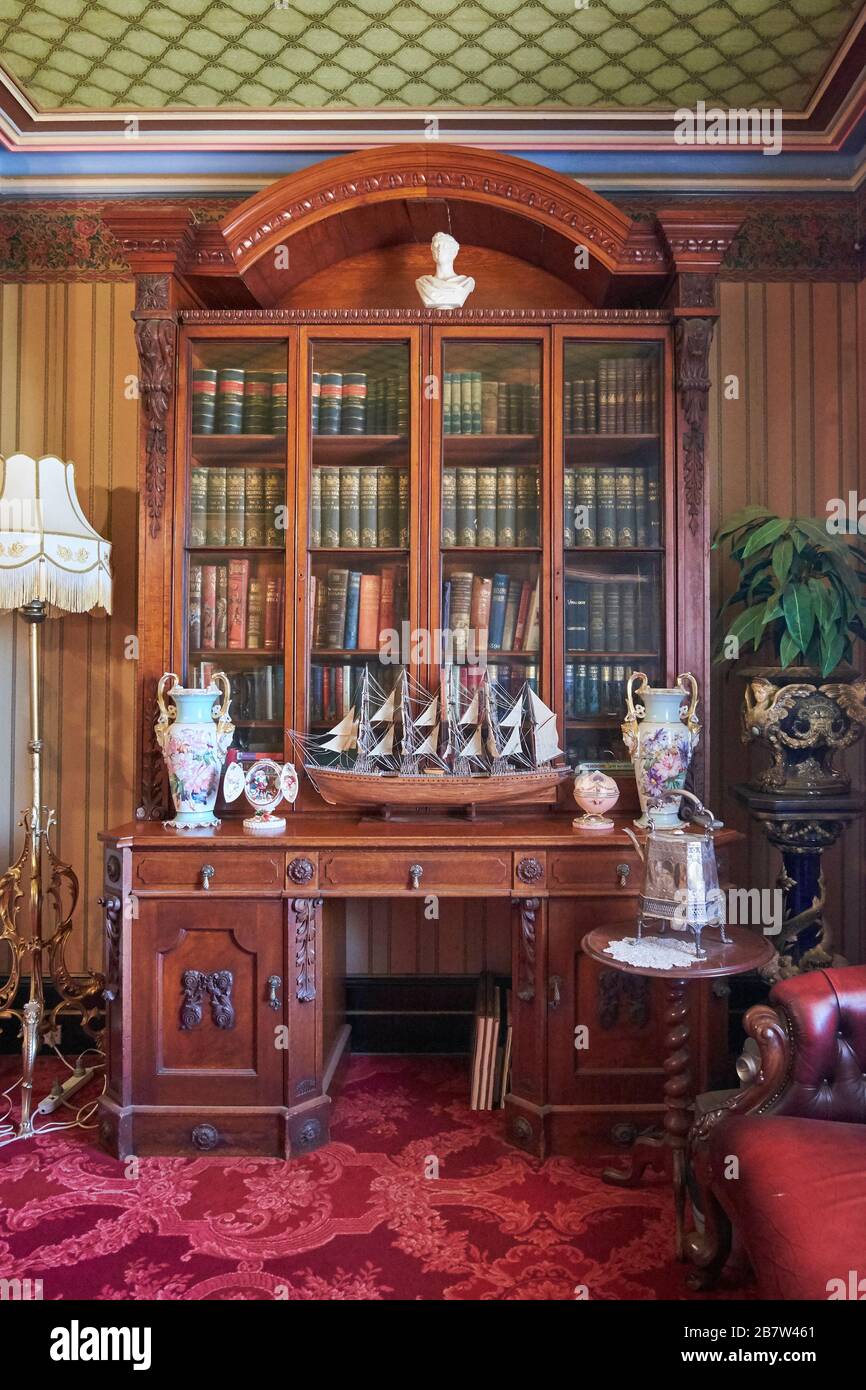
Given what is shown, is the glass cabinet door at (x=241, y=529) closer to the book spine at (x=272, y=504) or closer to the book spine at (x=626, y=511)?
the book spine at (x=272, y=504)

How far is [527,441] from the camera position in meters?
2.93

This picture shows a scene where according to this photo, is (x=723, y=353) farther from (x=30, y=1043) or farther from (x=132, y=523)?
(x=30, y=1043)

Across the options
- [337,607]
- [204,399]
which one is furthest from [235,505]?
[337,607]

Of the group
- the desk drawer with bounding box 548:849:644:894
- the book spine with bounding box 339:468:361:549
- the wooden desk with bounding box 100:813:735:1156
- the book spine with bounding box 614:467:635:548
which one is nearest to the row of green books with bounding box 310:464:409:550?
the book spine with bounding box 339:468:361:549

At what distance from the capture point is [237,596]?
9.68 ft

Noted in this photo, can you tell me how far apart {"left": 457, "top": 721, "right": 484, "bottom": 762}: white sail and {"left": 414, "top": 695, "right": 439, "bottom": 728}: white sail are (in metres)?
0.12

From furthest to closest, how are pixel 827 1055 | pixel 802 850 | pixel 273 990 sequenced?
pixel 802 850 < pixel 273 990 < pixel 827 1055

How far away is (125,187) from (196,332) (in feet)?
3.11

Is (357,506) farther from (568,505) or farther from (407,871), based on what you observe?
(407,871)

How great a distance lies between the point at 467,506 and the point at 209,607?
95cm

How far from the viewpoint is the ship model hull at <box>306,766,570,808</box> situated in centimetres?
271

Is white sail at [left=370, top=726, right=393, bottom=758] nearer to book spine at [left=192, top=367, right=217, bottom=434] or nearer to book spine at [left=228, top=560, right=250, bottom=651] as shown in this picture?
book spine at [left=228, top=560, right=250, bottom=651]

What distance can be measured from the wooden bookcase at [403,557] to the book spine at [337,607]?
10 mm

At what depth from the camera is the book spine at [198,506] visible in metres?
2.91
